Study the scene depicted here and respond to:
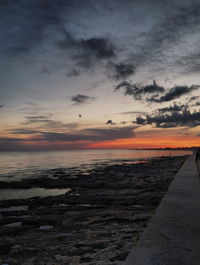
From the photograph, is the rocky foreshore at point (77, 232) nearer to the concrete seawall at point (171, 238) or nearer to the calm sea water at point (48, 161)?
the concrete seawall at point (171, 238)

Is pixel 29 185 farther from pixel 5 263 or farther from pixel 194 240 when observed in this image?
pixel 194 240

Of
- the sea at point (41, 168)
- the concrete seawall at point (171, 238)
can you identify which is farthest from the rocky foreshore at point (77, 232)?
the sea at point (41, 168)

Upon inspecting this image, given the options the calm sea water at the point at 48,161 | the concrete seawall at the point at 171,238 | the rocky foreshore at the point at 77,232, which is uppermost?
the concrete seawall at the point at 171,238

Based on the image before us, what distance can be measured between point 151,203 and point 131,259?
562cm

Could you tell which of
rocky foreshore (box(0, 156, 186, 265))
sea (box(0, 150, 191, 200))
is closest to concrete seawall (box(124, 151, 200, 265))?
rocky foreshore (box(0, 156, 186, 265))

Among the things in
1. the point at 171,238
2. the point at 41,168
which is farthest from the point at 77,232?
the point at 41,168

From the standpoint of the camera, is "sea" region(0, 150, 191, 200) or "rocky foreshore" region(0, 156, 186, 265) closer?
"rocky foreshore" region(0, 156, 186, 265)

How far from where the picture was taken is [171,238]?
3623mm

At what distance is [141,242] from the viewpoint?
3.51 metres

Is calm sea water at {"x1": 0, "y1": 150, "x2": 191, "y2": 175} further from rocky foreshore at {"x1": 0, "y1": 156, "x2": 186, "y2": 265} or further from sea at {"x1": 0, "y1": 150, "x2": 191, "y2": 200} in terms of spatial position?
rocky foreshore at {"x1": 0, "y1": 156, "x2": 186, "y2": 265}

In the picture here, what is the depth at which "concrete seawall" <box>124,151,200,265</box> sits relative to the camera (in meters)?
2.96

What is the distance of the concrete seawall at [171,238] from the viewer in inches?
117

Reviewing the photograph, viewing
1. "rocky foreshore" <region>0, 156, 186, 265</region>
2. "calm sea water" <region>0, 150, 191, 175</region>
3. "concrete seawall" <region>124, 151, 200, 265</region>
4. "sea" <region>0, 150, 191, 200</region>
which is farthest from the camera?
"calm sea water" <region>0, 150, 191, 175</region>

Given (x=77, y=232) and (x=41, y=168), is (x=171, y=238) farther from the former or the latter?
(x=41, y=168)
